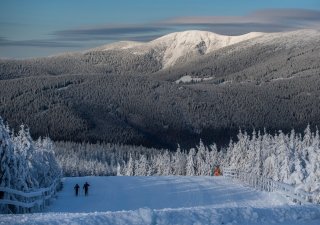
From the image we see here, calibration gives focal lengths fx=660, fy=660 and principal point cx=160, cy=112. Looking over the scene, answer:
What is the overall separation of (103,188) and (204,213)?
21547 millimetres

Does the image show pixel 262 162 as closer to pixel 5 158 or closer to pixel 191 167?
pixel 191 167

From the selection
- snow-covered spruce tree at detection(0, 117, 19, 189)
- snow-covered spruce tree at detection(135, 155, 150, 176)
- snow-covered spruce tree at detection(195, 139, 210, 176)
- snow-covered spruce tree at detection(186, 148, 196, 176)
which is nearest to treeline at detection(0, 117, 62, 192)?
snow-covered spruce tree at detection(0, 117, 19, 189)

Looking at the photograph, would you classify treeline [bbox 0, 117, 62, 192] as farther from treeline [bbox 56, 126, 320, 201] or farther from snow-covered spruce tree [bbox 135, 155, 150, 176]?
snow-covered spruce tree [bbox 135, 155, 150, 176]

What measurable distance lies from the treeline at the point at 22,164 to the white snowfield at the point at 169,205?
4.29ft

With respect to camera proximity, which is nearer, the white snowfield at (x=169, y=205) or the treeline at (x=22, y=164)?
the white snowfield at (x=169, y=205)

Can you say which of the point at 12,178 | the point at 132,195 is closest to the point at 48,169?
the point at 132,195

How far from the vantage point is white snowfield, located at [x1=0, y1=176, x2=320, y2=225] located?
1509cm

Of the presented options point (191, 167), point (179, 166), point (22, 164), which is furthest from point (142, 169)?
point (22, 164)

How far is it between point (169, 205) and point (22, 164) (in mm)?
6993

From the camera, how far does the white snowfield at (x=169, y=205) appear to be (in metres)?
15.1

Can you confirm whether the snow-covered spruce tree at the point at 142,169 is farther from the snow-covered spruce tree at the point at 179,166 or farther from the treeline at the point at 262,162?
the snow-covered spruce tree at the point at 179,166

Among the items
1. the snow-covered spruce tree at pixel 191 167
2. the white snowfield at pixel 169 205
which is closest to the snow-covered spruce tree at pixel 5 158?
the white snowfield at pixel 169 205

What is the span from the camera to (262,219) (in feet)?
53.2

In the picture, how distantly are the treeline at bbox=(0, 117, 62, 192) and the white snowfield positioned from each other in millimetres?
1307
